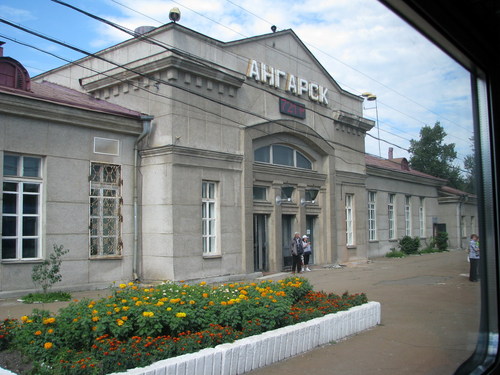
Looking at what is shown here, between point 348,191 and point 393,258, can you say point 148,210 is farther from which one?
point 393,258

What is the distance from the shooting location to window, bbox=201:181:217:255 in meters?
16.0

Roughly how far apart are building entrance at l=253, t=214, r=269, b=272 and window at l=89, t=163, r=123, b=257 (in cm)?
526

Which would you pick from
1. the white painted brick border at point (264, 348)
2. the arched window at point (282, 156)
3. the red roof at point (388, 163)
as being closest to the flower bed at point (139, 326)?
the white painted brick border at point (264, 348)

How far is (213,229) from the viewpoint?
53.7 feet

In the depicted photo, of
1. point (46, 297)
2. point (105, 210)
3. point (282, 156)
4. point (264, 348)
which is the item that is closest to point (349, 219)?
point (282, 156)

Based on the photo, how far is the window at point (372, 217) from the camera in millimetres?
26425

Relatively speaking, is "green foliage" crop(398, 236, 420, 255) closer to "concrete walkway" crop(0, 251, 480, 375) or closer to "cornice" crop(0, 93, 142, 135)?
"concrete walkway" crop(0, 251, 480, 375)

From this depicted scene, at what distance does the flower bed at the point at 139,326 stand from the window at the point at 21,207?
659cm

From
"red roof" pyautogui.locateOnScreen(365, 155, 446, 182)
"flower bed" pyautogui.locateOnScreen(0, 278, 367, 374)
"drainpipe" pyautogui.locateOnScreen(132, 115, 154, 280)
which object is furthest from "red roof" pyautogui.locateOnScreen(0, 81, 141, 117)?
"red roof" pyautogui.locateOnScreen(365, 155, 446, 182)

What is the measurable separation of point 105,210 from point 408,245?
19.0 m

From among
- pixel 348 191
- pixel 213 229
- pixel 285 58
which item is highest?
pixel 285 58

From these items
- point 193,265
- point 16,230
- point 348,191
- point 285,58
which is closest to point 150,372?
point 16,230

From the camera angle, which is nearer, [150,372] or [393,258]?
[150,372]

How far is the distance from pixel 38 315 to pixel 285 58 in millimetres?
15510
